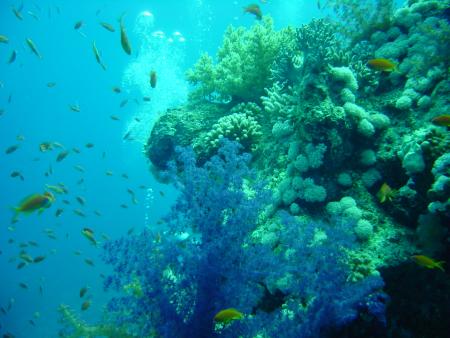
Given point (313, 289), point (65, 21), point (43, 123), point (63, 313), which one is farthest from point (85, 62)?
point (313, 289)

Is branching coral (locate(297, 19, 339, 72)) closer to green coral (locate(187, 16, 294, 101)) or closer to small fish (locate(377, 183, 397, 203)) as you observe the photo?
green coral (locate(187, 16, 294, 101))

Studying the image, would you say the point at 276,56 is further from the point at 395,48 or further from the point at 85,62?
the point at 85,62

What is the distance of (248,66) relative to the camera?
26.5 ft

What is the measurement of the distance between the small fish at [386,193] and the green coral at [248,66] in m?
4.03

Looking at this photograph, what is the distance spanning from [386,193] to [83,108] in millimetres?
86943

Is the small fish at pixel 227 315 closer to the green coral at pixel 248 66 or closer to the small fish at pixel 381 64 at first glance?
the small fish at pixel 381 64

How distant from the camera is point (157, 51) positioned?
47719 mm

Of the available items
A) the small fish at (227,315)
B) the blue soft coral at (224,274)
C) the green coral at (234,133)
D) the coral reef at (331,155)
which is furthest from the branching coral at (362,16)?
the small fish at (227,315)

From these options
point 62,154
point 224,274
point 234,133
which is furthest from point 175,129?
point 224,274

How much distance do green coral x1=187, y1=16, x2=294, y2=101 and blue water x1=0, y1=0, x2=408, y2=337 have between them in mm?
28571

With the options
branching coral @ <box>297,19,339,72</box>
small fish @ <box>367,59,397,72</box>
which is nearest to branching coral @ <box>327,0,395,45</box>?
branching coral @ <box>297,19,339,72</box>

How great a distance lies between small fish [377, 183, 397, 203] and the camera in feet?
15.9

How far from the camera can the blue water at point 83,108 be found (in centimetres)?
4259

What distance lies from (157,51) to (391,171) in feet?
156
